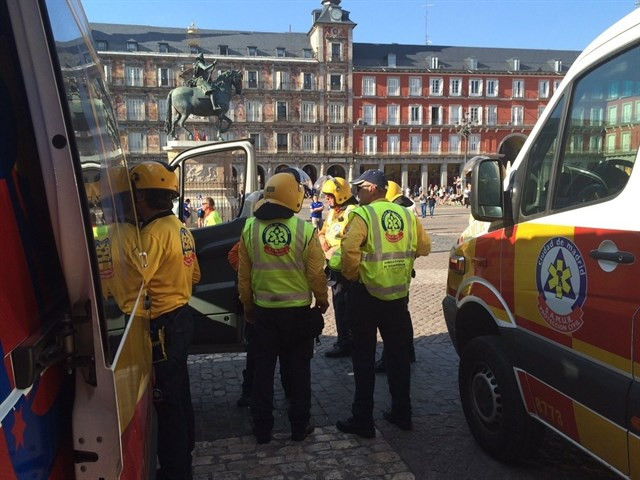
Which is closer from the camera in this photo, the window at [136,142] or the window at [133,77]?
the window at [136,142]

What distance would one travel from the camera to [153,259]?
8.91 feet

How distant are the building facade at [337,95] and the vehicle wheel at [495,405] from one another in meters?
57.3

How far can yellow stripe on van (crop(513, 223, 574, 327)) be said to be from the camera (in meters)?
2.86

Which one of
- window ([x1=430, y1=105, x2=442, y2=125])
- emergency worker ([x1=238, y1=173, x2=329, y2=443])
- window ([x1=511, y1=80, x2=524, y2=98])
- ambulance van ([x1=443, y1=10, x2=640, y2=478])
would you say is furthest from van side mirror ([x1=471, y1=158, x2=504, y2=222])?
window ([x1=511, y1=80, x2=524, y2=98])

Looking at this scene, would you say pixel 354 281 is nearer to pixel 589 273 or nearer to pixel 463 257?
pixel 463 257

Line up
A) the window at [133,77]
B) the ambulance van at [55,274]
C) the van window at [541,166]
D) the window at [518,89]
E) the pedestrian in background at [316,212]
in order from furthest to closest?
the window at [518,89], the window at [133,77], the pedestrian in background at [316,212], the van window at [541,166], the ambulance van at [55,274]

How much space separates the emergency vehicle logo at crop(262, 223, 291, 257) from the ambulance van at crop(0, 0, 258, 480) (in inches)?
79.4

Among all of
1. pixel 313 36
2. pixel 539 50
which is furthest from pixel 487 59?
pixel 313 36

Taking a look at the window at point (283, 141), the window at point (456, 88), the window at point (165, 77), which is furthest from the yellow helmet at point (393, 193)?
the window at point (456, 88)

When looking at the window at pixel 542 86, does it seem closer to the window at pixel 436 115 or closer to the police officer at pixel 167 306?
the window at pixel 436 115

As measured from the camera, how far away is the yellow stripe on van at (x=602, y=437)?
2.28 m

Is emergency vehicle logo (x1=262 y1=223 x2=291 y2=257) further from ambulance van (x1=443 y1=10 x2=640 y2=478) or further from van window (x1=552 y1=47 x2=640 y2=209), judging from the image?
van window (x1=552 y1=47 x2=640 y2=209)

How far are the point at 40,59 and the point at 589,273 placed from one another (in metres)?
2.31

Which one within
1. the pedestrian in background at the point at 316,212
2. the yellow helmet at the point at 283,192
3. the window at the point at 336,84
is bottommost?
the pedestrian in background at the point at 316,212
